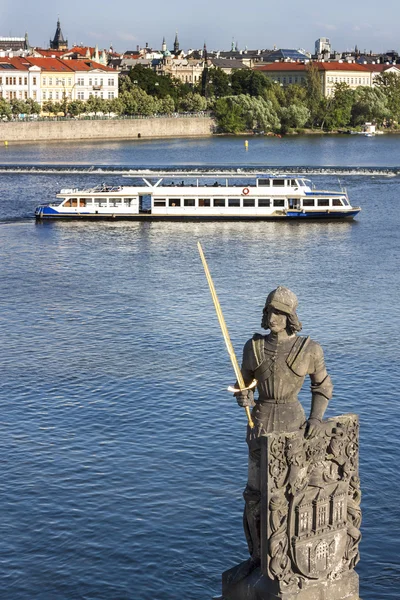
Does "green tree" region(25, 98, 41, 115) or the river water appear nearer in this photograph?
the river water

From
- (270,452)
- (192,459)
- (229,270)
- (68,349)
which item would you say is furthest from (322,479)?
(229,270)

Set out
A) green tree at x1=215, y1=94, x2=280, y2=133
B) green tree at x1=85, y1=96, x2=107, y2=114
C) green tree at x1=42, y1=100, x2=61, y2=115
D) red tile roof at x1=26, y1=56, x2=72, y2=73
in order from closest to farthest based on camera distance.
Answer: green tree at x1=85, y1=96, x2=107, y2=114 < green tree at x1=42, y1=100, x2=61, y2=115 < green tree at x1=215, y1=94, x2=280, y2=133 < red tile roof at x1=26, y1=56, x2=72, y2=73

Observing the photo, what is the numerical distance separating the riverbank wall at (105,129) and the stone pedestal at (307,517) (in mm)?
108658

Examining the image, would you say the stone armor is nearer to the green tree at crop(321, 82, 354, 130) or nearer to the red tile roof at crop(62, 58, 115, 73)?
the green tree at crop(321, 82, 354, 130)

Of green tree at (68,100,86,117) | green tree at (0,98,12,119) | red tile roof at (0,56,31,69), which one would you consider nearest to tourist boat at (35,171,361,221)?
green tree at (0,98,12,119)

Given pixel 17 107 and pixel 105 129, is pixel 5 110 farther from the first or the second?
pixel 105 129

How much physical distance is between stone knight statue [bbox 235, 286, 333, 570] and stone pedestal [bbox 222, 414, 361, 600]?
151 millimetres

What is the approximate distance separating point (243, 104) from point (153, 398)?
11672 centimetres

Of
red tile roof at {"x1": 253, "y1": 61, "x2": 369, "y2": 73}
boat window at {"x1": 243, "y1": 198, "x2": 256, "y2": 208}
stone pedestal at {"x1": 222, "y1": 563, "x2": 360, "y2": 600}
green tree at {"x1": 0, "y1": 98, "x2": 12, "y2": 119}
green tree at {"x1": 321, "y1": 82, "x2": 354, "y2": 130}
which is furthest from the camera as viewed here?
red tile roof at {"x1": 253, "y1": 61, "x2": 369, "y2": 73}

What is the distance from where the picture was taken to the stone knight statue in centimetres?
1023

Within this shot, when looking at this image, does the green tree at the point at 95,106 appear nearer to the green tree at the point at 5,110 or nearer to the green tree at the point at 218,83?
the green tree at the point at 5,110

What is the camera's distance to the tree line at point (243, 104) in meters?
136

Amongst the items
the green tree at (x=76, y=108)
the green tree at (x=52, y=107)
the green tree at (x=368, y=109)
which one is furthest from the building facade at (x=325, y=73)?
the green tree at (x=76, y=108)

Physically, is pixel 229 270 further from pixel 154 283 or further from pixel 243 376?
pixel 243 376
